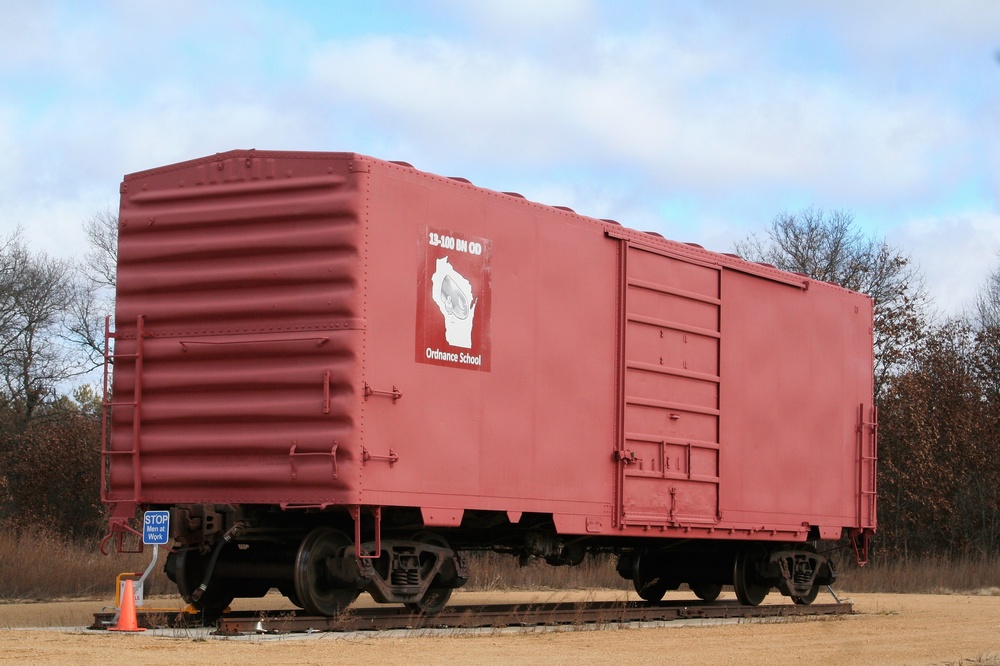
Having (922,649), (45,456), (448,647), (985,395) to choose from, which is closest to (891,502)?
(985,395)

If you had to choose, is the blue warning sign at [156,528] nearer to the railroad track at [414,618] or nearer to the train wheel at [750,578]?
the railroad track at [414,618]

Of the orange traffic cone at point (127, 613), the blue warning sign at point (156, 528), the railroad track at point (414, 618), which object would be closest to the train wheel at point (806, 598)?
the railroad track at point (414, 618)

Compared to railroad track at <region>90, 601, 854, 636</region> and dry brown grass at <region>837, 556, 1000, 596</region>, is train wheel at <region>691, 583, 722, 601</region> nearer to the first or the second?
railroad track at <region>90, 601, 854, 636</region>

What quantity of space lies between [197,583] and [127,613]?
1.16 meters

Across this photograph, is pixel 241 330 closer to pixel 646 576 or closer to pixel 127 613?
pixel 127 613

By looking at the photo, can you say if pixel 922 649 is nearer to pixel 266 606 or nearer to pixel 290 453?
pixel 290 453

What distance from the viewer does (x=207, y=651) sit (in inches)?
360

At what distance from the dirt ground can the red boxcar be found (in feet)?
3.30

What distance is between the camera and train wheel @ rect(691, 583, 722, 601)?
16.5 meters

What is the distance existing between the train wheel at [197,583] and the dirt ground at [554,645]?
97cm

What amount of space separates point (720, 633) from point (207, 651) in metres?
5.35

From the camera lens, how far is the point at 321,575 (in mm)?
11125

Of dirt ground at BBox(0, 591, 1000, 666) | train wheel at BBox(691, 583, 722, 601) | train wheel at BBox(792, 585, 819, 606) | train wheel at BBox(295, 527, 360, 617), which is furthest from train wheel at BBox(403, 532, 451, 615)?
train wheel at BBox(792, 585, 819, 606)

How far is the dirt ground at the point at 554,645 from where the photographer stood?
8.91 metres
